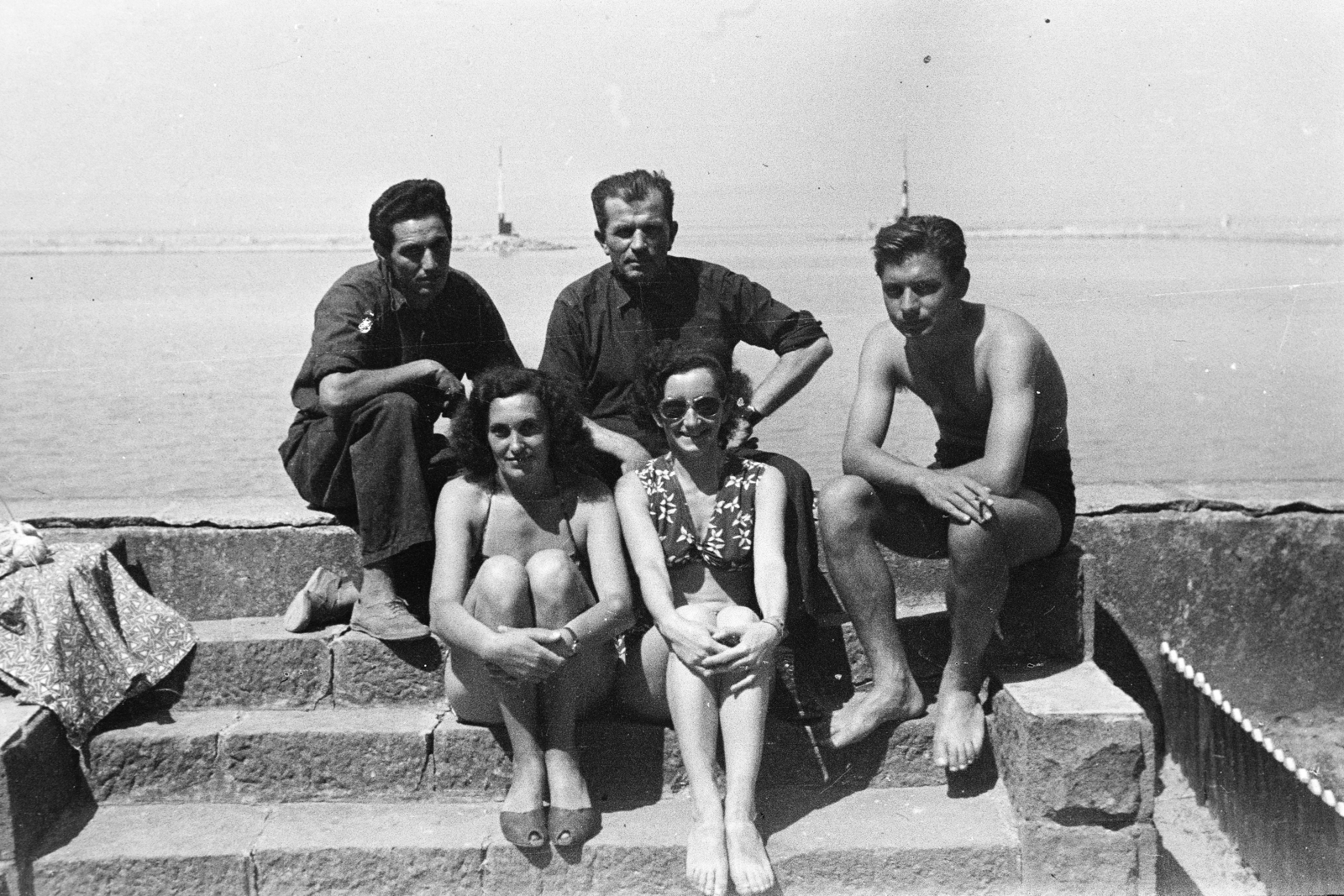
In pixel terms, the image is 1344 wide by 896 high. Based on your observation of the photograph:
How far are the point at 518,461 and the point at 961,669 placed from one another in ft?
4.54

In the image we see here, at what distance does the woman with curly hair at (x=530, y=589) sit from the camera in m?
3.25

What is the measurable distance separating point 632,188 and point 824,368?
472 cm

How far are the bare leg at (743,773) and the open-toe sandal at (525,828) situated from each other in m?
0.47

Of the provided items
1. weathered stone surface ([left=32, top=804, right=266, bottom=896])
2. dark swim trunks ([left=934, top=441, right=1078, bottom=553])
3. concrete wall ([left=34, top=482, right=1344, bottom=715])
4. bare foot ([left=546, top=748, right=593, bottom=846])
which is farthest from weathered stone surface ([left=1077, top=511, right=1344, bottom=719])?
weathered stone surface ([left=32, top=804, right=266, bottom=896])

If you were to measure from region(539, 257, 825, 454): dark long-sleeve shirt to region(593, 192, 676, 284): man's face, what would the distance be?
0.30ft

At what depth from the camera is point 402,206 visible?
3941 millimetres

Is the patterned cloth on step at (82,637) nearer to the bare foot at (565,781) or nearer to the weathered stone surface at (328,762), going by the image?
the weathered stone surface at (328,762)

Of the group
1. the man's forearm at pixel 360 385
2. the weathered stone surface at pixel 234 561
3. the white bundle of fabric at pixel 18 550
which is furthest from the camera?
the weathered stone surface at pixel 234 561

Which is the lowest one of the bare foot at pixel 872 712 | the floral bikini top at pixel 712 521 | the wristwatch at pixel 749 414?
the bare foot at pixel 872 712

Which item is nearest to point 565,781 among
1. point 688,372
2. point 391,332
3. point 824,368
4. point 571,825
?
point 571,825

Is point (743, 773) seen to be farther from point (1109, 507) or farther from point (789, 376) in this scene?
point (1109, 507)

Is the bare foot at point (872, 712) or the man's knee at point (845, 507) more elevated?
the man's knee at point (845, 507)

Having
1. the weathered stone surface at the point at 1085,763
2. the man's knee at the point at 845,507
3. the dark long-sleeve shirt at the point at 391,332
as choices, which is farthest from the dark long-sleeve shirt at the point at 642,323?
the weathered stone surface at the point at 1085,763

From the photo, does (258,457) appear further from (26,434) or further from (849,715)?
(849,715)
